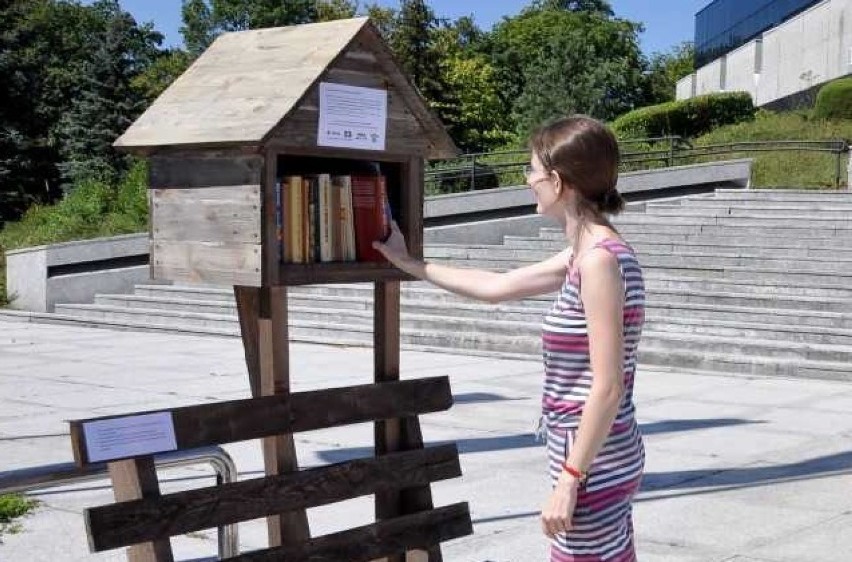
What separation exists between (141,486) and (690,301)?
12018 millimetres

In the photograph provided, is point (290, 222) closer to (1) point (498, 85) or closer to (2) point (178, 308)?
(2) point (178, 308)

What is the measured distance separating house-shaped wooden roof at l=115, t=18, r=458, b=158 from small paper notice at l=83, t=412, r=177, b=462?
1.01 m

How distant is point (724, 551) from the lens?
19.6 ft

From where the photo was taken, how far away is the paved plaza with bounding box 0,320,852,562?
6195mm

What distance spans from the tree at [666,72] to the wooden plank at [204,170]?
6469cm

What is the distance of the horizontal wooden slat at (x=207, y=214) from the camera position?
14.3ft

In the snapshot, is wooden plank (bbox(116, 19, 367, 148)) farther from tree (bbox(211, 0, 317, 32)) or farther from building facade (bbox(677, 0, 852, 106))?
tree (bbox(211, 0, 317, 32))

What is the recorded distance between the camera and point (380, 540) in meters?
4.35

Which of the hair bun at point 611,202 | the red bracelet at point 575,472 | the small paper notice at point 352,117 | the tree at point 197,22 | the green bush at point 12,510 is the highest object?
the tree at point 197,22

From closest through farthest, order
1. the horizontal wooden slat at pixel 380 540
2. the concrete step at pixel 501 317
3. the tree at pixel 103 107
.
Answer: the horizontal wooden slat at pixel 380 540, the concrete step at pixel 501 317, the tree at pixel 103 107

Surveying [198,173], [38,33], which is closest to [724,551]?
[198,173]

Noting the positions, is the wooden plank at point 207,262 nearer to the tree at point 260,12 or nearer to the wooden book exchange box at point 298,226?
the wooden book exchange box at point 298,226

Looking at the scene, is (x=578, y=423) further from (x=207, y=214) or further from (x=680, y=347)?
(x=680, y=347)

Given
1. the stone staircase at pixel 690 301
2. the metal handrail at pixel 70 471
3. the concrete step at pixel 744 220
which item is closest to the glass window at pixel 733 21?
the concrete step at pixel 744 220
